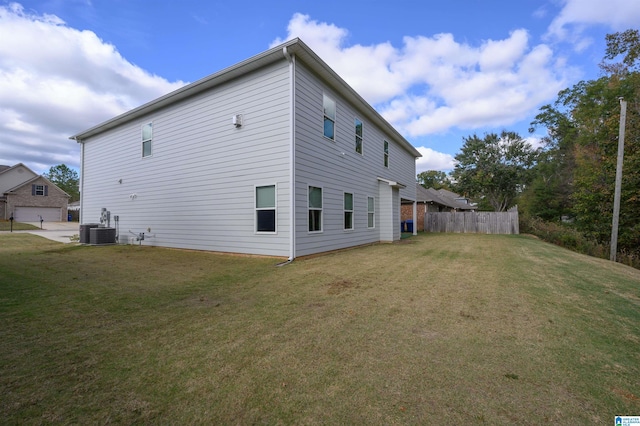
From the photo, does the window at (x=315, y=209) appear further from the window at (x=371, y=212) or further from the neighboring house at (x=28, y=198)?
the neighboring house at (x=28, y=198)

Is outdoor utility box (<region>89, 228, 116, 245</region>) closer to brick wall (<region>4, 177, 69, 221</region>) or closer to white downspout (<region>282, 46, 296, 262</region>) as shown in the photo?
white downspout (<region>282, 46, 296, 262</region>)

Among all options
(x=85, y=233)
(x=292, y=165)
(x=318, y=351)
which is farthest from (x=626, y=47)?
(x=85, y=233)

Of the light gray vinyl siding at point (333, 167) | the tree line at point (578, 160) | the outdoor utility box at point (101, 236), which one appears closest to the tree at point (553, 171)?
the tree line at point (578, 160)

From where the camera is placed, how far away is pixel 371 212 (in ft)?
41.2

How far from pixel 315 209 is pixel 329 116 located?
129 inches

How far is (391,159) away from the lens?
15.4 metres

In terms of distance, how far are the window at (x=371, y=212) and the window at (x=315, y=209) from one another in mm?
4015

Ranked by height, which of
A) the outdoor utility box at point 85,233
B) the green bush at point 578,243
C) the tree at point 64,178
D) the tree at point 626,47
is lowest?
the green bush at point 578,243

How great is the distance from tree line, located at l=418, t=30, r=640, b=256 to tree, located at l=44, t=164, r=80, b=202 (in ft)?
228

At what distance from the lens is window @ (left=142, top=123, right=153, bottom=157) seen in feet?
36.9

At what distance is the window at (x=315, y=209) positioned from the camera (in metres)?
8.45

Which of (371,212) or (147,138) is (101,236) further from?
(371,212)

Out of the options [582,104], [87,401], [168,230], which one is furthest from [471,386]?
[582,104]

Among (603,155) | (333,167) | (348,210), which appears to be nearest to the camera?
(333,167)
